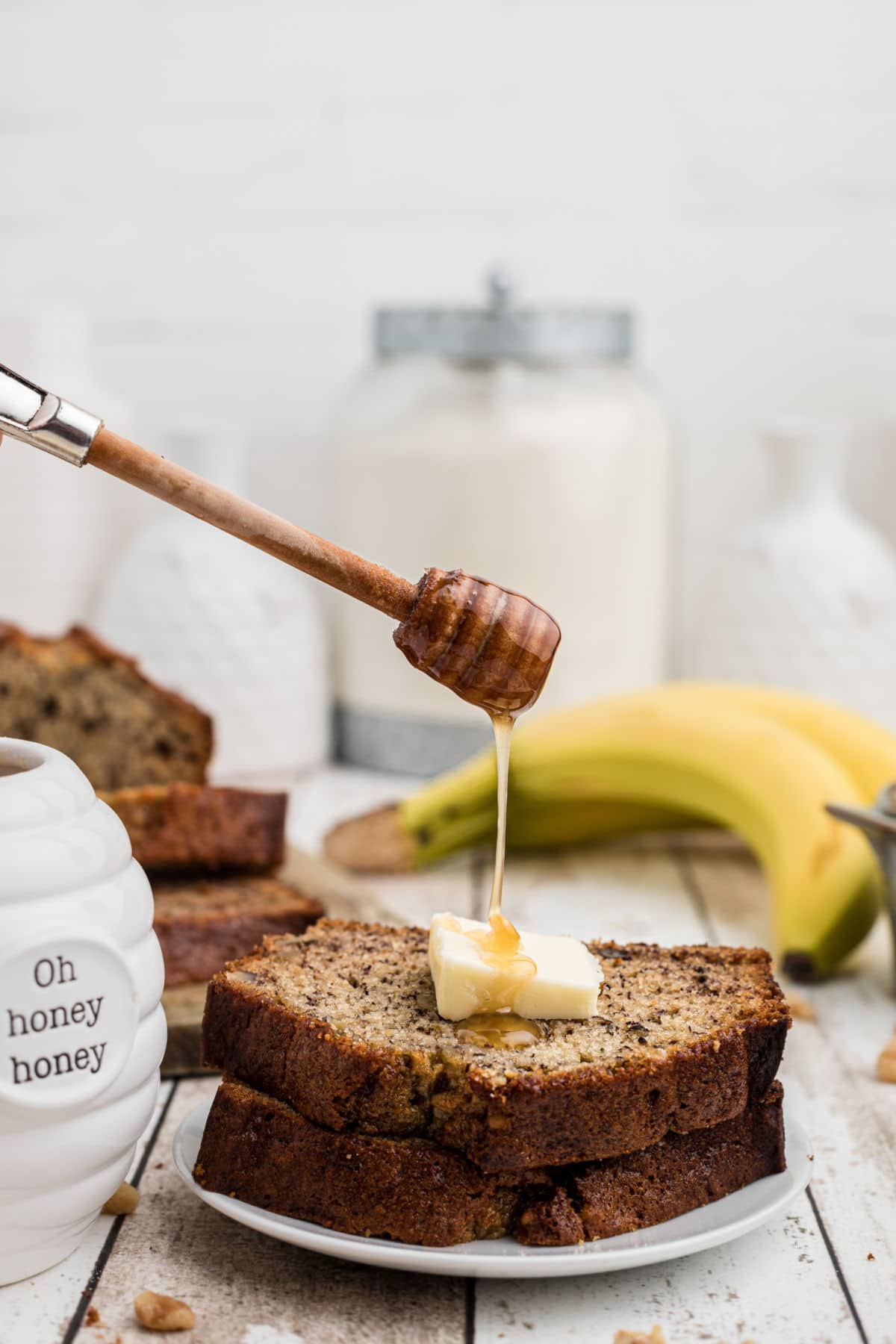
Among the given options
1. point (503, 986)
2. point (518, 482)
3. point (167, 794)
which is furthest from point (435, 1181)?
point (518, 482)

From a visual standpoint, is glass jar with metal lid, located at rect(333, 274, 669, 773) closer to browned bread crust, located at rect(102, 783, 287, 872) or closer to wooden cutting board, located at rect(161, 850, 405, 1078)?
wooden cutting board, located at rect(161, 850, 405, 1078)

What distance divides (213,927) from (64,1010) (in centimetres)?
56

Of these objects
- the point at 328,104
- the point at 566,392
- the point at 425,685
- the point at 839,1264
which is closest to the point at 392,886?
the point at 425,685

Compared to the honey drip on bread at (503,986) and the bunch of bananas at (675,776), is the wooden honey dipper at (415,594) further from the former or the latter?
the bunch of bananas at (675,776)

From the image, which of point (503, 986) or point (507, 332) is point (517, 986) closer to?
point (503, 986)

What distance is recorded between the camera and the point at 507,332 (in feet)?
8.13

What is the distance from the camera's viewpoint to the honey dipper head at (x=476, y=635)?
1102mm

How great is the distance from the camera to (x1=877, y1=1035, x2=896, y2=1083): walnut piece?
150 centimetres

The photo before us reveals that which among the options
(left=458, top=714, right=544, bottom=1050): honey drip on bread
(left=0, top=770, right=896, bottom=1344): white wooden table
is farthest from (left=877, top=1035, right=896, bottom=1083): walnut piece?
(left=458, top=714, right=544, bottom=1050): honey drip on bread

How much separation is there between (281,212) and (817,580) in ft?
4.14

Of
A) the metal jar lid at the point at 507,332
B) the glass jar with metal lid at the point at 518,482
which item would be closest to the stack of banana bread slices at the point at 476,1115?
the glass jar with metal lid at the point at 518,482

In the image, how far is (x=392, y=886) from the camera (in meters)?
2.15

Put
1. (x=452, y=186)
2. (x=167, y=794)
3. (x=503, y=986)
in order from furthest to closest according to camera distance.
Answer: (x=452, y=186), (x=167, y=794), (x=503, y=986)

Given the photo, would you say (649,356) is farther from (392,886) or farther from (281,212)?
(392,886)
